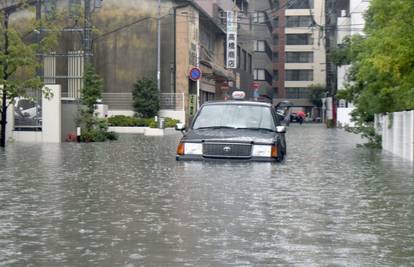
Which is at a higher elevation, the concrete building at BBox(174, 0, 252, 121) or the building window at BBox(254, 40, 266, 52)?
the building window at BBox(254, 40, 266, 52)

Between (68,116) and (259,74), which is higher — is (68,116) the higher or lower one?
the lower one

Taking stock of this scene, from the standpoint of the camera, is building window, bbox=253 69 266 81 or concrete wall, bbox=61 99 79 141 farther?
building window, bbox=253 69 266 81

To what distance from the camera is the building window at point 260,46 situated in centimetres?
11514

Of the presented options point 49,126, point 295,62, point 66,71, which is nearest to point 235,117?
point 49,126

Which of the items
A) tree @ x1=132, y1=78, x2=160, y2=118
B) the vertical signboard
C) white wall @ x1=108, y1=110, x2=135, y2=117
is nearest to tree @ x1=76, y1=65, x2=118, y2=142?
tree @ x1=132, y1=78, x2=160, y2=118

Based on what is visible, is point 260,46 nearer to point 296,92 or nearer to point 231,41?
point 296,92

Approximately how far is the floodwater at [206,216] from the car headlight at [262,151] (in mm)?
289

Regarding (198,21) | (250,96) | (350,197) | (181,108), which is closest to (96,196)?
(350,197)

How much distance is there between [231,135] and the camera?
61.0 ft

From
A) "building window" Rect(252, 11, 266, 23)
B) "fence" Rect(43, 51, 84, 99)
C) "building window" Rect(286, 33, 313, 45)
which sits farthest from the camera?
"building window" Rect(286, 33, 313, 45)

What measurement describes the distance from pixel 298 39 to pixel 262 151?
111 meters

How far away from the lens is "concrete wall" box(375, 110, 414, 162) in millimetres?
23575

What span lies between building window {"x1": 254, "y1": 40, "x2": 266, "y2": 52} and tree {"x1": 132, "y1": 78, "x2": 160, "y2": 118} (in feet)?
198

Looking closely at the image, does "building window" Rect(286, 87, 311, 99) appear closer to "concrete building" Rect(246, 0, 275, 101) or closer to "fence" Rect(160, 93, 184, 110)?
"concrete building" Rect(246, 0, 275, 101)
